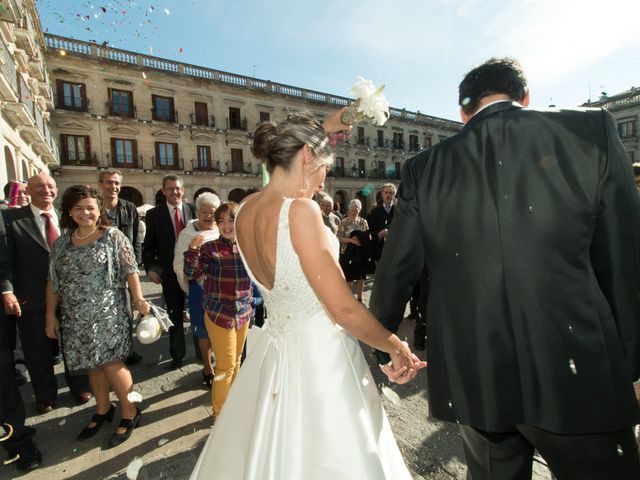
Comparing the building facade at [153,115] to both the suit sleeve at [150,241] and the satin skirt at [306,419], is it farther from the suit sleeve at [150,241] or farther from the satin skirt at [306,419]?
the satin skirt at [306,419]

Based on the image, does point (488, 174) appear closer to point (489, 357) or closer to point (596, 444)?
point (489, 357)

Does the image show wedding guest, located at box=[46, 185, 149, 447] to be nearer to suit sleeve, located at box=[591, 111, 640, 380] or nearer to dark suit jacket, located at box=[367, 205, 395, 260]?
suit sleeve, located at box=[591, 111, 640, 380]

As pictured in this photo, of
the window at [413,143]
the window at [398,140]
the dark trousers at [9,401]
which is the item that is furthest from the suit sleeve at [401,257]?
the window at [413,143]

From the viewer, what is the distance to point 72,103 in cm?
2175

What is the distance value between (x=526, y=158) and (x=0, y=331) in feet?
11.1

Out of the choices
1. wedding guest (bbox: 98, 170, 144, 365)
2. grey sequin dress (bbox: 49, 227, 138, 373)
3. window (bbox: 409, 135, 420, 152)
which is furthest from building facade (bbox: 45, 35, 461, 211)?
grey sequin dress (bbox: 49, 227, 138, 373)

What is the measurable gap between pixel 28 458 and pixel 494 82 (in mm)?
3656

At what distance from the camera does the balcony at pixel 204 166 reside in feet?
84.9

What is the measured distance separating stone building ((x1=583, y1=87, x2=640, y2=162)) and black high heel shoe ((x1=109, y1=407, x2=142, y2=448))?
136 feet

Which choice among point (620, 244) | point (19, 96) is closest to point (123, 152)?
point (19, 96)

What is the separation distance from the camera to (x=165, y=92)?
2453 centimetres

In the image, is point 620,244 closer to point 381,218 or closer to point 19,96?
point 381,218

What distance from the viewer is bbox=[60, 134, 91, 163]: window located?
21547 millimetres

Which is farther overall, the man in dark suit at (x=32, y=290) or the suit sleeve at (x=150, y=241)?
the suit sleeve at (x=150, y=241)
